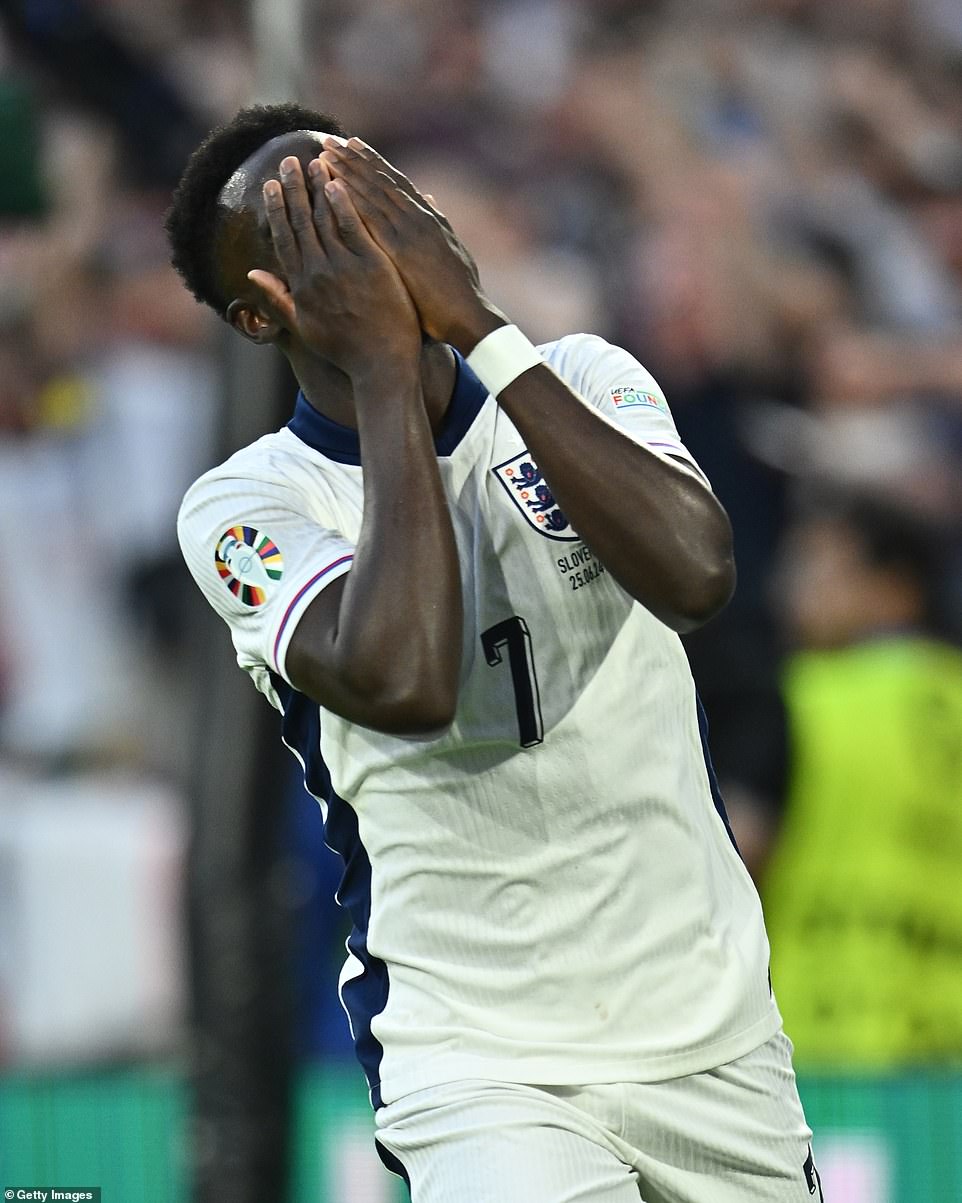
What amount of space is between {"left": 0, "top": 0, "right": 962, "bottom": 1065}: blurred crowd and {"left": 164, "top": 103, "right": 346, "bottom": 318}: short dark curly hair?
7.95 ft

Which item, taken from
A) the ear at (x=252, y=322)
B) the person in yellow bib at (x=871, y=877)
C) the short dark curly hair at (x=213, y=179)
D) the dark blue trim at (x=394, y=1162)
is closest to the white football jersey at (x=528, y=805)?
the dark blue trim at (x=394, y=1162)

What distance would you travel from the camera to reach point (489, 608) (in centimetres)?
289

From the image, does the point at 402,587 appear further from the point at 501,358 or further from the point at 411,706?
the point at 501,358

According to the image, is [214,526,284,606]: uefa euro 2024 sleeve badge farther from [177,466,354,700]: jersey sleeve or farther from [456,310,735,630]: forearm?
[456,310,735,630]: forearm

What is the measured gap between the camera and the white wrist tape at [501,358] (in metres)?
2.68

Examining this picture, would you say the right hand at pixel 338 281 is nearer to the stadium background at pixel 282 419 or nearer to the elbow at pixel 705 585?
the elbow at pixel 705 585

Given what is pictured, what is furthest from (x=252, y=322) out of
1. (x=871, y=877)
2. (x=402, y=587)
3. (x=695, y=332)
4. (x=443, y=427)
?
(x=695, y=332)

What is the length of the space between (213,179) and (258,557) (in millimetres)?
616

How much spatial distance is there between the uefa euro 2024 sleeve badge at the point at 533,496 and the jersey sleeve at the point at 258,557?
26cm

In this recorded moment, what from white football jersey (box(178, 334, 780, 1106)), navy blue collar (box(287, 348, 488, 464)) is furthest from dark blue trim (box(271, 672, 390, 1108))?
navy blue collar (box(287, 348, 488, 464))

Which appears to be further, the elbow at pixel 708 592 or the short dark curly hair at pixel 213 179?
A: the short dark curly hair at pixel 213 179

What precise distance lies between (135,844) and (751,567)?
243 cm

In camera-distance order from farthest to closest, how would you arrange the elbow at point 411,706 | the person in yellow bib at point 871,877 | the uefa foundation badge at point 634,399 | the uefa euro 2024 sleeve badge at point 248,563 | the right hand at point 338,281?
the person in yellow bib at point 871,877, the uefa foundation badge at point 634,399, the uefa euro 2024 sleeve badge at point 248,563, the right hand at point 338,281, the elbow at point 411,706

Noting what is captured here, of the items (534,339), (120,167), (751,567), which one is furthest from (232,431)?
(120,167)
